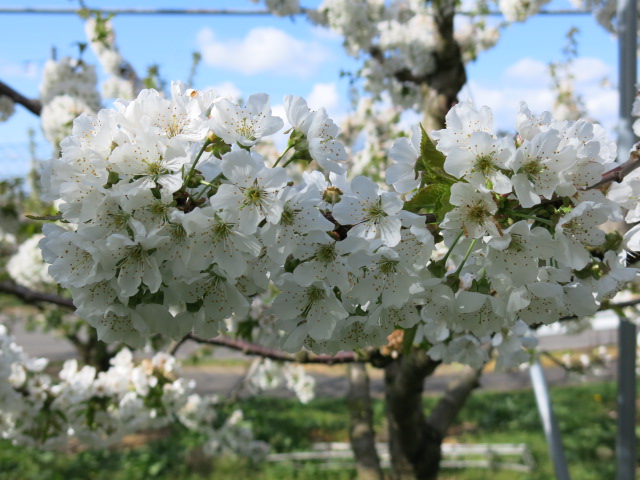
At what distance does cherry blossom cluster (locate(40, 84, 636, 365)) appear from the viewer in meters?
0.88

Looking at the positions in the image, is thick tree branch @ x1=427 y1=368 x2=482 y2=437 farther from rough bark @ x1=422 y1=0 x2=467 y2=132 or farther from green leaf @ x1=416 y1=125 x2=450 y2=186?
green leaf @ x1=416 y1=125 x2=450 y2=186

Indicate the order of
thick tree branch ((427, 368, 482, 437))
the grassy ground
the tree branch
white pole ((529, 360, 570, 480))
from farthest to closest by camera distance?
the grassy ground < thick tree branch ((427, 368, 482, 437)) < white pole ((529, 360, 570, 480)) < the tree branch

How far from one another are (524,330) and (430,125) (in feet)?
8.09

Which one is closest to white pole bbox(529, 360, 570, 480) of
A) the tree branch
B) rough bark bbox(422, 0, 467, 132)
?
the tree branch

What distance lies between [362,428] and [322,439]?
4.69 m

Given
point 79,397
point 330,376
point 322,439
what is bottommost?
point 322,439

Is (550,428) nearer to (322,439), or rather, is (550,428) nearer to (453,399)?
(453,399)

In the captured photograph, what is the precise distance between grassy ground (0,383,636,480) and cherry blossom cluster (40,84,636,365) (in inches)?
227

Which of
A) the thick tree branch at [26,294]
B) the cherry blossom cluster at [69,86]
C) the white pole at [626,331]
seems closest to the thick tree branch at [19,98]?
the cherry blossom cluster at [69,86]

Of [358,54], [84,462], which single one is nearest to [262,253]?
[358,54]

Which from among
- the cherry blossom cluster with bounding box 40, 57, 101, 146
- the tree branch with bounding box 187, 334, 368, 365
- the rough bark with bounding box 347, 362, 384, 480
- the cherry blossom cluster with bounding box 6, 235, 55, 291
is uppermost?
the cherry blossom cluster with bounding box 40, 57, 101, 146

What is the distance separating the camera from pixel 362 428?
3.72 meters

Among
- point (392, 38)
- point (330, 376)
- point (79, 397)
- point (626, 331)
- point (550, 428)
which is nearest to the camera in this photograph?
point (626, 331)

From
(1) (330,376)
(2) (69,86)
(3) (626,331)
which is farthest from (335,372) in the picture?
(3) (626,331)
